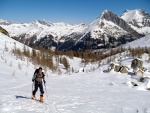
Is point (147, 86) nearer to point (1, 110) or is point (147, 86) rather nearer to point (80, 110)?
point (80, 110)

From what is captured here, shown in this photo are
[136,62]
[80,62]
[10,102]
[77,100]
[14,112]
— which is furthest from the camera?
[80,62]

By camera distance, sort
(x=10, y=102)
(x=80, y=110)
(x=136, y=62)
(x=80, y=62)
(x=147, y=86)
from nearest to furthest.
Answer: (x=80, y=110)
(x=10, y=102)
(x=147, y=86)
(x=136, y=62)
(x=80, y=62)

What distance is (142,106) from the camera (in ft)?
70.8

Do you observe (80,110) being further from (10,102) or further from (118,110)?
(10,102)

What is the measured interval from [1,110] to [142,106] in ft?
33.9

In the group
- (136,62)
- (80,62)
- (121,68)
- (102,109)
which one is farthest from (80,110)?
(80,62)

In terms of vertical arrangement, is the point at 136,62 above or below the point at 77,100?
above

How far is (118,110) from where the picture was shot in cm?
1975

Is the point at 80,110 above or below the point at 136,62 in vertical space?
below

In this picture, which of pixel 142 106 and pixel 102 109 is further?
pixel 142 106

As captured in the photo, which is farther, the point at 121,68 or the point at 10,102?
the point at 121,68

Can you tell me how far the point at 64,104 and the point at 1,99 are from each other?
5.03 meters

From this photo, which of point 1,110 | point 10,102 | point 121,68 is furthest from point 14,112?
point 121,68

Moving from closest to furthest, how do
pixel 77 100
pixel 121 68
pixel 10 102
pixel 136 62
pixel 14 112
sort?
1. pixel 14 112
2. pixel 10 102
3. pixel 77 100
4. pixel 121 68
5. pixel 136 62
